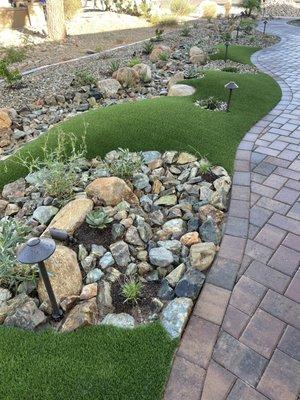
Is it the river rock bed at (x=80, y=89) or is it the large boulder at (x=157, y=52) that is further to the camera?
the large boulder at (x=157, y=52)

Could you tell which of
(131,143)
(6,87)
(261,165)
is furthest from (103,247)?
(6,87)

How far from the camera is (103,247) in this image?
138 inches

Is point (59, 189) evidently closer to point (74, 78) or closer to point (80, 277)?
point (80, 277)

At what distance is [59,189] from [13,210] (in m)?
0.62

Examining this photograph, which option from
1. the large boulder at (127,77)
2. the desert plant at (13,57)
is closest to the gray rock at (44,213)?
the large boulder at (127,77)

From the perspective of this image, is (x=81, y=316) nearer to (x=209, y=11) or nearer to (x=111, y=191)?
(x=111, y=191)

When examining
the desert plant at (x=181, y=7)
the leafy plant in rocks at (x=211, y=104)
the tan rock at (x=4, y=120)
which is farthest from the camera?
the desert plant at (x=181, y=7)

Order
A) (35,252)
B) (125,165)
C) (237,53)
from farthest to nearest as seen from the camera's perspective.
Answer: (237,53)
(125,165)
(35,252)

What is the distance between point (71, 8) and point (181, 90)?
11.9m

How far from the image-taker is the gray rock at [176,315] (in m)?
2.76

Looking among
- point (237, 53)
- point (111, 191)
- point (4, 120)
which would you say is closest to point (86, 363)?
point (111, 191)

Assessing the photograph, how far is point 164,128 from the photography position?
18.3 feet

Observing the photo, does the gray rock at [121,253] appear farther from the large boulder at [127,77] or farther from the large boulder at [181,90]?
the large boulder at [127,77]

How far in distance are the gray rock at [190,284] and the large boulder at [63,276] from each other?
93 centimetres
